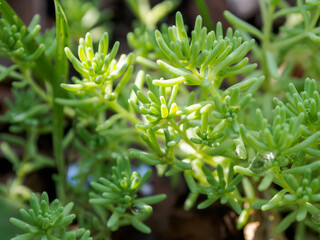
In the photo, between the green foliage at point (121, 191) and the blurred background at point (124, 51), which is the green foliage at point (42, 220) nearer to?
the green foliage at point (121, 191)

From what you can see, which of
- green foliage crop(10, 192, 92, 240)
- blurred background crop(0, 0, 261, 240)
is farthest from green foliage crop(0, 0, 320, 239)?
blurred background crop(0, 0, 261, 240)

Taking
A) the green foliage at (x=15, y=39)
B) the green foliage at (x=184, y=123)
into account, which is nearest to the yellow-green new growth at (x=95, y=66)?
the green foliage at (x=184, y=123)

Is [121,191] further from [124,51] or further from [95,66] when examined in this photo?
[124,51]

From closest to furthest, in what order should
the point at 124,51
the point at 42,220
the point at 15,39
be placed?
the point at 42,220, the point at 15,39, the point at 124,51

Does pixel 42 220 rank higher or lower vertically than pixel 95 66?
lower

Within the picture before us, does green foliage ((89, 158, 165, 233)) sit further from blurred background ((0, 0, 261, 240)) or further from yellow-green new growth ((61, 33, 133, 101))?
blurred background ((0, 0, 261, 240))

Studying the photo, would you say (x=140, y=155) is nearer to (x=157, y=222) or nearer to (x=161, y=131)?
(x=161, y=131)

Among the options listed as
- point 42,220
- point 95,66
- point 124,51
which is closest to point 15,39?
point 95,66

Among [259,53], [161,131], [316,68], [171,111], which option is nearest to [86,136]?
[161,131]

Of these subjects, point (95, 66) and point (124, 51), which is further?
point (124, 51)

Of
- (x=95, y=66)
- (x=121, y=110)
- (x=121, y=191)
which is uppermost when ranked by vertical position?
(x=95, y=66)

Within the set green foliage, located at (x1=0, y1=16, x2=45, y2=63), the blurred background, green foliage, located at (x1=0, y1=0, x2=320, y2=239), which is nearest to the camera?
Result: green foliage, located at (x1=0, y1=0, x2=320, y2=239)
